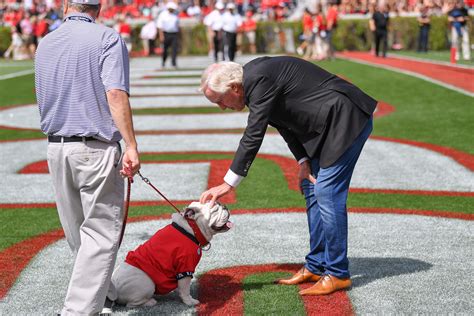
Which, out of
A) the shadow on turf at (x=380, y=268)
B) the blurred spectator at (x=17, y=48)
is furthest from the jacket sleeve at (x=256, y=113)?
the blurred spectator at (x=17, y=48)

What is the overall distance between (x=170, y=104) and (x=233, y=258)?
12437mm

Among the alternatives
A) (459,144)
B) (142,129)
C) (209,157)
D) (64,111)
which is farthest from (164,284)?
(142,129)

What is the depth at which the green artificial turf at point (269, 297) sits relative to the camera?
538 centimetres

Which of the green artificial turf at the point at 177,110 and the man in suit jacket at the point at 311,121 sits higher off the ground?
the man in suit jacket at the point at 311,121

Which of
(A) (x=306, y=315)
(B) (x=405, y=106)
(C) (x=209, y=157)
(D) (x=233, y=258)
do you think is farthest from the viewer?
(B) (x=405, y=106)

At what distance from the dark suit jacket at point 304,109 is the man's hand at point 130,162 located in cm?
75

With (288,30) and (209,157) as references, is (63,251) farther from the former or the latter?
(288,30)

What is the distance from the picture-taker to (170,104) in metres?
18.8

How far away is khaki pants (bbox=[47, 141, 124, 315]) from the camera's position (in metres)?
4.89

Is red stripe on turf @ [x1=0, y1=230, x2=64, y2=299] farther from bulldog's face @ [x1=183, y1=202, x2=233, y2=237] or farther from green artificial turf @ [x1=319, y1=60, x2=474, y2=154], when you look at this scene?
green artificial turf @ [x1=319, y1=60, x2=474, y2=154]

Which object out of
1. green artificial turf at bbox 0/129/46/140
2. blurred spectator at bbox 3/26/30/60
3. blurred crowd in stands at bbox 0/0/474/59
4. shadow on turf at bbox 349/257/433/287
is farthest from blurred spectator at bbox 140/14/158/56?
shadow on turf at bbox 349/257/433/287

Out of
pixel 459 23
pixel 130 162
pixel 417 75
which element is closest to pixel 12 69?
pixel 417 75

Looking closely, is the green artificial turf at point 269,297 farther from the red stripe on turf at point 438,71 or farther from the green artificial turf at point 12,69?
the green artificial turf at point 12,69

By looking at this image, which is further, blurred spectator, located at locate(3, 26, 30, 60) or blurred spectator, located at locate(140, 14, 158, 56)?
blurred spectator, located at locate(140, 14, 158, 56)
